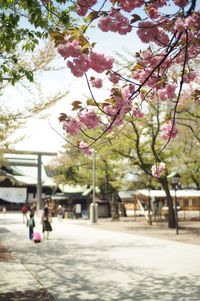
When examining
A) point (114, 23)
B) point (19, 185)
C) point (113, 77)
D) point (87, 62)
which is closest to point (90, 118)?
point (113, 77)

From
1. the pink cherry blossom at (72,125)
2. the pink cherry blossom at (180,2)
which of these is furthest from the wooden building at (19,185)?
the pink cherry blossom at (180,2)

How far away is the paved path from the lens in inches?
270

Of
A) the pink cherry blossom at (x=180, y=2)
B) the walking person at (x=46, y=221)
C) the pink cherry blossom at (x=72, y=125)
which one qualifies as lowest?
the walking person at (x=46, y=221)

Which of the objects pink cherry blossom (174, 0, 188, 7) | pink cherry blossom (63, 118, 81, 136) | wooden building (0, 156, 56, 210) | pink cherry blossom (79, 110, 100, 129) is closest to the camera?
pink cherry blossom (174, 0, 188, 7)

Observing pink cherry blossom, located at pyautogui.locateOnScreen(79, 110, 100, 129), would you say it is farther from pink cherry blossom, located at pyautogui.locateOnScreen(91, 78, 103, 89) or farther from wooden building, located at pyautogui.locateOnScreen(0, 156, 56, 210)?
wooden building, located at pyautogui.locateOnScreen(0, 156, 56, 210)

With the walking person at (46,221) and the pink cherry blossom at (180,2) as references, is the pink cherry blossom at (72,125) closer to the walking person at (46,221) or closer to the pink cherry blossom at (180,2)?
the pink cherry blossom at (180,2)

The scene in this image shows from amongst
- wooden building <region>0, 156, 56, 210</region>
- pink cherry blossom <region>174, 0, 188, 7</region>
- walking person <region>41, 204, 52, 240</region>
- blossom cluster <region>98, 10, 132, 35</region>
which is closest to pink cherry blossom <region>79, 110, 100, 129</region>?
blossom cluster <region>98, 10, 132, 35</region>

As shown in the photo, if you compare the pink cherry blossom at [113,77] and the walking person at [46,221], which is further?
the walking person at [46,221]

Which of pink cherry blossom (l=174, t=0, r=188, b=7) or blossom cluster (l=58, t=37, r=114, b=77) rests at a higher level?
pink cherry blossom (l=174, t=0, r=188, b=7)

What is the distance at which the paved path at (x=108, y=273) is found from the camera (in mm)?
6855

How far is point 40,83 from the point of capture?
1259 centimetres

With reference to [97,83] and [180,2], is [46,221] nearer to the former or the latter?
[97,83]

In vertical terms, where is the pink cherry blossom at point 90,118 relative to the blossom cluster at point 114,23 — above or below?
below

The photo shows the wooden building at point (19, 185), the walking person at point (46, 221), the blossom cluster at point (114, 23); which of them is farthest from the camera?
the wooden building at point (19, 185)
